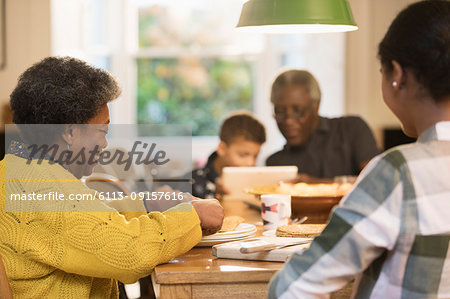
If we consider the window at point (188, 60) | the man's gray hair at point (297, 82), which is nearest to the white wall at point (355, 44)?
the window at point (188, 60)

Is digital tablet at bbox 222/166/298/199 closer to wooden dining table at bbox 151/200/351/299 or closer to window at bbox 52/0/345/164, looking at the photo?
wooden dining table at bbox 151/200/351/299

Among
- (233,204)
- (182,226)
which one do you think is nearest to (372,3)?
(233,204)

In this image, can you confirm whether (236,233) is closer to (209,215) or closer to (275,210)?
(209,215)

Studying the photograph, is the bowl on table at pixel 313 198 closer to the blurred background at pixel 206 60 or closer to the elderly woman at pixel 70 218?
the elderly woman at pixel 70 218

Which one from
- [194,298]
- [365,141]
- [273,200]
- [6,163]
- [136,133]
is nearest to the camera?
[194,298]

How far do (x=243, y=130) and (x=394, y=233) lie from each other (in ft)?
6.39

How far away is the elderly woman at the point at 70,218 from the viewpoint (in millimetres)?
1253

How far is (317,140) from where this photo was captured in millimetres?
2967

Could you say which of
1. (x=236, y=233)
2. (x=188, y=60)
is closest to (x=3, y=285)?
(x=236, y=233)

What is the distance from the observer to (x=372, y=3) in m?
4.67

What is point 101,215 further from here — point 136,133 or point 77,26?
point 136,133

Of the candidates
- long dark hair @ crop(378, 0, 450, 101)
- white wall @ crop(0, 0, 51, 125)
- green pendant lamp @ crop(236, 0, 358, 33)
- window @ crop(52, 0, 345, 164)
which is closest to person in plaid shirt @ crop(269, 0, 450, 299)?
long dark hair @ crop(378, 0, 450, 101)

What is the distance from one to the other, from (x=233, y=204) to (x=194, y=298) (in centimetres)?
113

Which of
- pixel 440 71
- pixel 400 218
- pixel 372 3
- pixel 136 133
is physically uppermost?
pixel 372 3
